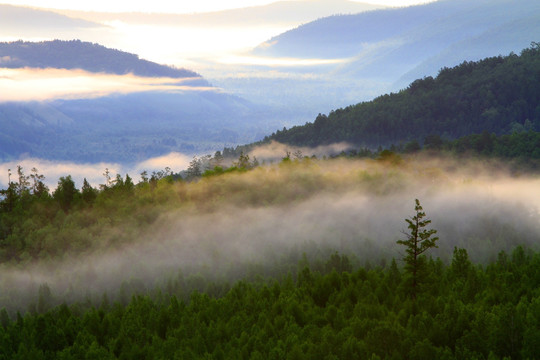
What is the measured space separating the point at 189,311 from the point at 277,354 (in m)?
40.4

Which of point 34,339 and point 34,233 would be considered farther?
point 34,233

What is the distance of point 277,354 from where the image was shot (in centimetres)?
8475

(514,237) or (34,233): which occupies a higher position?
(34,233)

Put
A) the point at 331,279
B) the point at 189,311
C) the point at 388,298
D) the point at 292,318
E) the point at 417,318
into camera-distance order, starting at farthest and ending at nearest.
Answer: the point at 331,279 → the point at 189,311 → the point at 388,298 → the point at 292,318 → the point at 417,318

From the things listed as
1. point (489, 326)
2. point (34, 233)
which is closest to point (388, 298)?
point (489, 326)

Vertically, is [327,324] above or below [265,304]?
below

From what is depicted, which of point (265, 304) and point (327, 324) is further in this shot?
point (265, 304)

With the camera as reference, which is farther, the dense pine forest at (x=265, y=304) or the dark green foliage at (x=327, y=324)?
the dense pine forest at (x=265, y=304)

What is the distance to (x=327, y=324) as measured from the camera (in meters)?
105

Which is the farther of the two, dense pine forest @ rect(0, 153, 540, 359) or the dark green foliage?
dense pine forest @ rect(0, 153, 540, 359)

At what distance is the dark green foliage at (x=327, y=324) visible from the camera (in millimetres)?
79625

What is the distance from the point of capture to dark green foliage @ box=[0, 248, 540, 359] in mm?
79625

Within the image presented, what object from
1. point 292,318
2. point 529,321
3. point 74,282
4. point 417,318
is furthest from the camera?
point 74,282

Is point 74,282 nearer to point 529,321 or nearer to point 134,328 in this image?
point 134,328
